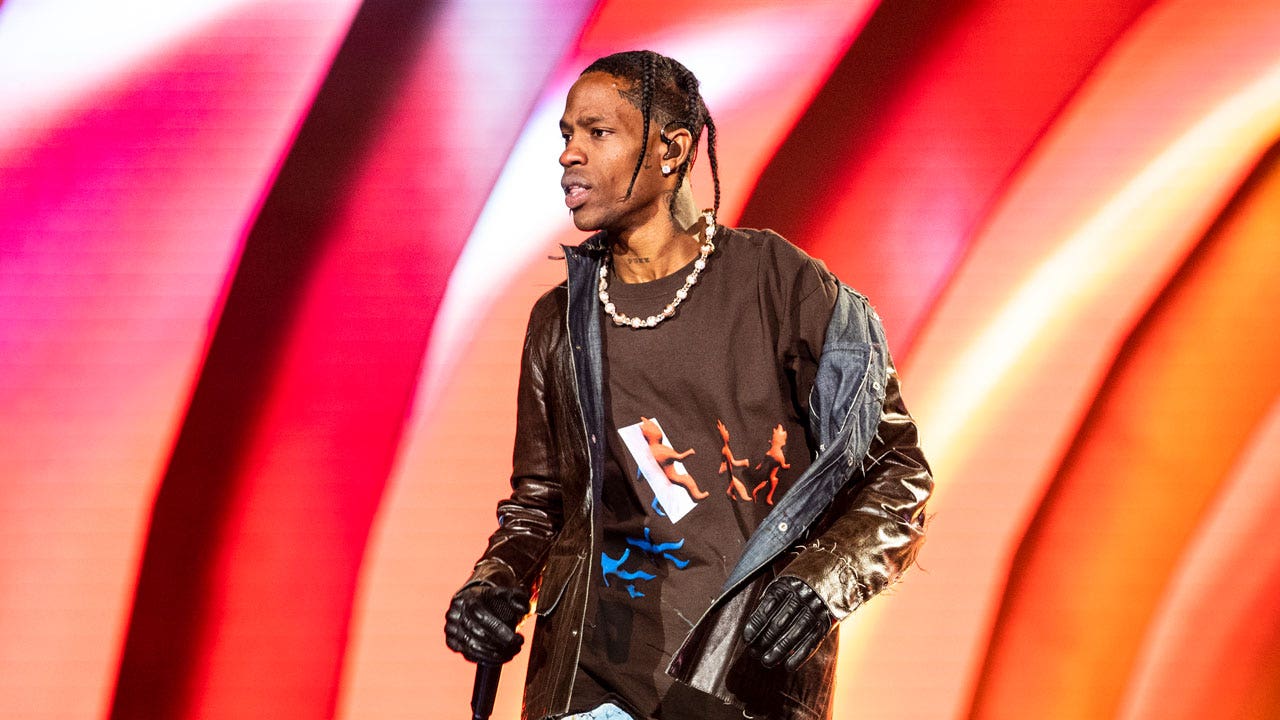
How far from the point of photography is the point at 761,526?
189 centimetres

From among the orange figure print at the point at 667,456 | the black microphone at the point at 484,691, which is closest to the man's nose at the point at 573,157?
the orange figure print at the point at 667,456

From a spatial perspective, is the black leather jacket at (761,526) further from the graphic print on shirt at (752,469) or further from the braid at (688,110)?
the braid at (688,110)

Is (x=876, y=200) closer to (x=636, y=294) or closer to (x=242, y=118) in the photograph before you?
(x=636, y=294)

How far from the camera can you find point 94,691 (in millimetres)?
2824

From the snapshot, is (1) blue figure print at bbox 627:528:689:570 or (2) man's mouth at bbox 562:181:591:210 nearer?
(1) blue figure print at bbox 627:528:689:570

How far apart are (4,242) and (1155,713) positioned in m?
2.92

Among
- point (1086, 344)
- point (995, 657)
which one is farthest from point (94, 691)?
point (1086, 344)

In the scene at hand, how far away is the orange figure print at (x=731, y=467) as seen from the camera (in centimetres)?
198

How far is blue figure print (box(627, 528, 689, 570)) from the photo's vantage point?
1.96m

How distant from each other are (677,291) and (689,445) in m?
0.27

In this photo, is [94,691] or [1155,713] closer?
[94,691]

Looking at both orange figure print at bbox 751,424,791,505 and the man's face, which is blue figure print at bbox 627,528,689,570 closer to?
orange figure print at bbox 751,424,791,505

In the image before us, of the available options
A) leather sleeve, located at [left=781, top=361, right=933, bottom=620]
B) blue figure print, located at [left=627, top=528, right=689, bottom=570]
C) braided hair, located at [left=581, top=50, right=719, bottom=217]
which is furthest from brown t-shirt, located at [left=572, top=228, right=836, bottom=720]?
braided hair, located at [left=581, top=50, right=719, bottom=217]

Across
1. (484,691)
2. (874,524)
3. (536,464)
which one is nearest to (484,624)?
(484,691)
